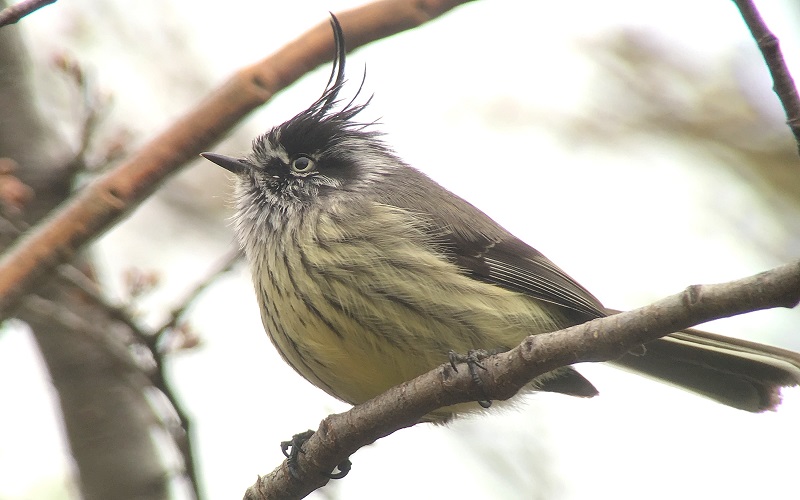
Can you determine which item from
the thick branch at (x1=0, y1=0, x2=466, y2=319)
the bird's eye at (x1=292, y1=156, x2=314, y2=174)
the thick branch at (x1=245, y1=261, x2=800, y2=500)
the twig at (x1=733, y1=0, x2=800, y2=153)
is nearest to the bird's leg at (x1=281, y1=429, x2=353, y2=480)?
the thick branch at (x1=245, y1=261, x2=800, y2=500)

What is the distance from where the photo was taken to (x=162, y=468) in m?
5.20

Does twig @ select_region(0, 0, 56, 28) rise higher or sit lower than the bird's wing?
→ higher

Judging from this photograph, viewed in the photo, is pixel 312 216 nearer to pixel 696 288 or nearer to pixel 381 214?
pixel 381 214

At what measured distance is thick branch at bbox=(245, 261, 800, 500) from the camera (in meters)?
2.91

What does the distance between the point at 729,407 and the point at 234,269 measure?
9.02 ft

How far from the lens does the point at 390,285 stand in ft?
15.2

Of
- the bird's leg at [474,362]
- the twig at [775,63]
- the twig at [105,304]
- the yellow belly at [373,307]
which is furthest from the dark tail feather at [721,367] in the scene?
the twig at [105,304]

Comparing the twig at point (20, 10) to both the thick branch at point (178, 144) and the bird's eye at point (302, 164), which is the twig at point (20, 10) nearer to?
the thick branch at point (178, 144)

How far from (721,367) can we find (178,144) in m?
3.10

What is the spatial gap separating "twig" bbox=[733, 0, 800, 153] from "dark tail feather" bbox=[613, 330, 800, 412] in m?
1.84

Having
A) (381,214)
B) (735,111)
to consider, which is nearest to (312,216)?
(381,214)

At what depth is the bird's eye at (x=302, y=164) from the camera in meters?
5.80

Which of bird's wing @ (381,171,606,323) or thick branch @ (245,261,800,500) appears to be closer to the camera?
thick branch @ (245,261,800,500)

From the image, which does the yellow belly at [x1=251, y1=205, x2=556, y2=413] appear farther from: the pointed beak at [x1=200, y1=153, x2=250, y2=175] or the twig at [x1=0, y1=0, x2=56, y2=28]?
the twig at [x1=0, y1=0, x2=56, y2=28]
